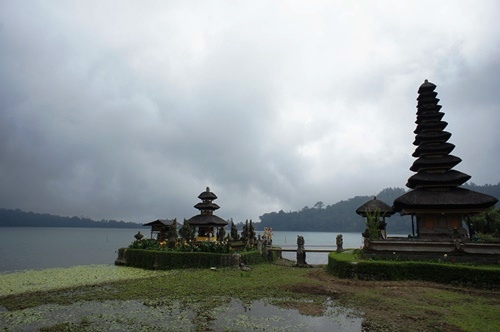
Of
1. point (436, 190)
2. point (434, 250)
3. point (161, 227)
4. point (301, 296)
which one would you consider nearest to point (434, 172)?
point (436, 190)

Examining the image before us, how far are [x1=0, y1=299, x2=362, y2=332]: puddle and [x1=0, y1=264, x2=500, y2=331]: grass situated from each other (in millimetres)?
171

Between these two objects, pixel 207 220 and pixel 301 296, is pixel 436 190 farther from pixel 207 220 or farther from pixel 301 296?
pixel 207 220

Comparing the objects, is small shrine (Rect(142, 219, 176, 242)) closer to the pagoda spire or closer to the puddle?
the puddle

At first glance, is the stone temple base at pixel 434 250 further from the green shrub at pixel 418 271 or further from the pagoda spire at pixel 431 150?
the pagoda spire at pixel 431 150

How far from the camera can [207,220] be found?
1508 inches

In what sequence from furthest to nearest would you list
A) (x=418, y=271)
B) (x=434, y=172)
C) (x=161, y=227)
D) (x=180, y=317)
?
(x=161, y=227) < (x=434, y=172) < (x=418, y=271) < (x=180, y=317)

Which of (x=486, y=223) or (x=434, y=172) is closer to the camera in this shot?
(x=434, y=172)

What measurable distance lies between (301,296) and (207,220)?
23.8 metres

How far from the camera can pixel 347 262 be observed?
20422 mm

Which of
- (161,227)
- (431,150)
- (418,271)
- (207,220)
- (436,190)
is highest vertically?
(431,150)

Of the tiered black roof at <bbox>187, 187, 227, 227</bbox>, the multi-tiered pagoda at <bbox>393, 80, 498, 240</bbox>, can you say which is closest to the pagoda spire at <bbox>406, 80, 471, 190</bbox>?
the multi-tiered pagoda at <bbox>393, 80, 498, 240</bbox>

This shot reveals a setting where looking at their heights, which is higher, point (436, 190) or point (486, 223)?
point (436, 190)

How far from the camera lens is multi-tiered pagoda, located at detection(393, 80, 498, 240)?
25.0 metres

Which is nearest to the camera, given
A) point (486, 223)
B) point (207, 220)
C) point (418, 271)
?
point (418, 271)
